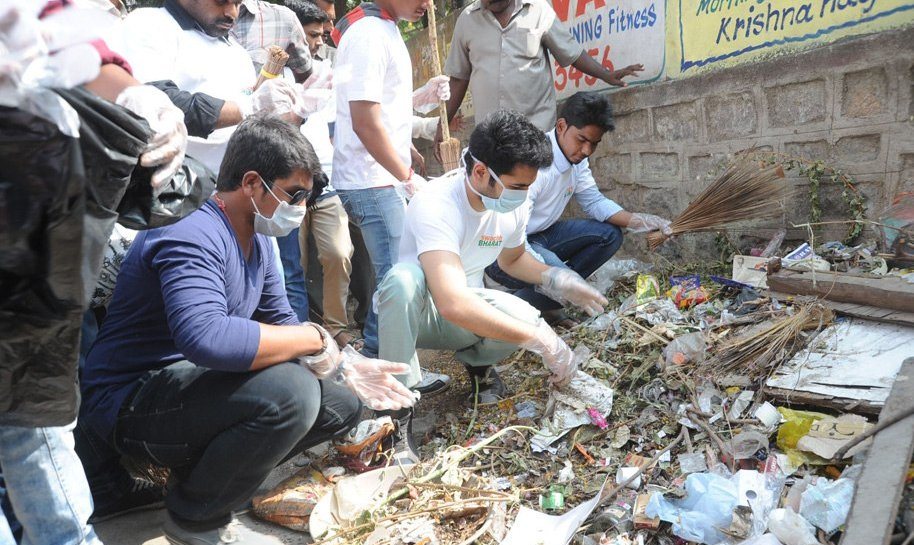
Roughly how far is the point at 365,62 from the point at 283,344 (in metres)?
1.60

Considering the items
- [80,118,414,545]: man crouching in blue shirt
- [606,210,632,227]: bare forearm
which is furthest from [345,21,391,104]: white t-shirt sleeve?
[606,210,632,227]: bare forearm

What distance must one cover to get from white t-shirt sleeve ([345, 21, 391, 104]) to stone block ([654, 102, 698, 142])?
198 centimetres

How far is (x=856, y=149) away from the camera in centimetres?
339

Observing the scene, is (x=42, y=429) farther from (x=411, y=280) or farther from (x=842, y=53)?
(x=842, y=53)

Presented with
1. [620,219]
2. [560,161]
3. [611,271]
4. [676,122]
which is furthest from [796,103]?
[611,271]

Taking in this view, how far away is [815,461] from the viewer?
223cm

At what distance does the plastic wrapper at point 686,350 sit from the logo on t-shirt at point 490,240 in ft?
3.04

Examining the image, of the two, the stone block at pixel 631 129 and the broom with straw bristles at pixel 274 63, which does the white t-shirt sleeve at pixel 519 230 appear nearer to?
the broom with straw bristles at pixel 274 63

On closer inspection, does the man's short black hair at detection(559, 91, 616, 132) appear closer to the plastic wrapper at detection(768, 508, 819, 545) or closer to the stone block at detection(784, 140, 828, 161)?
the stone block at detection(784, 140, 828, 161)

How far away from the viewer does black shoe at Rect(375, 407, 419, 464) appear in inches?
109

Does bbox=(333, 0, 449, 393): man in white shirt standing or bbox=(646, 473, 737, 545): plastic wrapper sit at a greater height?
bbox=(333, 0, 449, 393): man in white shirt standing

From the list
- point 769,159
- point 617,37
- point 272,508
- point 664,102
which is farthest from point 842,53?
point 272,508

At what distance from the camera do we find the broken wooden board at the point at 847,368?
240 cm

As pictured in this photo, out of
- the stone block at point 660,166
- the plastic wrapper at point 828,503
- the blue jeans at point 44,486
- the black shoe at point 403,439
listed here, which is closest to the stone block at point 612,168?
the stone block at point 660,166
